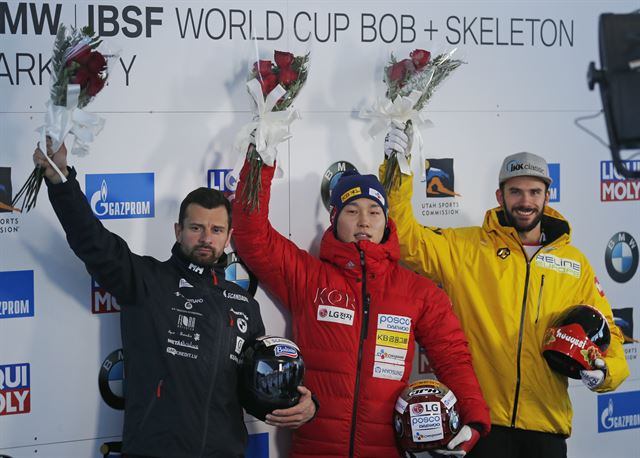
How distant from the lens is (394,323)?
3846 millimetres

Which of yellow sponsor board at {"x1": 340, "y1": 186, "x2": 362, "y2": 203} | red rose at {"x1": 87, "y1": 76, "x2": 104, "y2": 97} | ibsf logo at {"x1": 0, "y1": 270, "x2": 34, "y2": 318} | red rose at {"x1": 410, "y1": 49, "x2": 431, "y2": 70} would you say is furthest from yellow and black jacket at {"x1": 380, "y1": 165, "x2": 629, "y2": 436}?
ibsf logo at {"x1": 0, "y1": 270, "x2": 34, "y2": 318}

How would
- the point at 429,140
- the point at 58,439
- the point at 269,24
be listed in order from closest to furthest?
the point at 58,439 → the point at 269,24 → the point at 429,140

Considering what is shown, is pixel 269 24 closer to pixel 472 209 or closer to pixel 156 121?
pixel 156 121

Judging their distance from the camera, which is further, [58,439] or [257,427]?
[257,427]

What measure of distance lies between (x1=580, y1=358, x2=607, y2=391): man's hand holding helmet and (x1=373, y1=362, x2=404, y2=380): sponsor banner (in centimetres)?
74

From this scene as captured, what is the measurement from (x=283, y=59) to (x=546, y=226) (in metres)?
1.38

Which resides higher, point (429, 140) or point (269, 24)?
point (269, 24)

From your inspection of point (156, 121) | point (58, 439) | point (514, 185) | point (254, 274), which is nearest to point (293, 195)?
point (254, 274)

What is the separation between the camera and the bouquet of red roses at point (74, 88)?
10.4ft

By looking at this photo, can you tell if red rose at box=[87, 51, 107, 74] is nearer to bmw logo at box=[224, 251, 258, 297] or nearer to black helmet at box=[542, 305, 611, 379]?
bmw logo at box=[224, 251, 258, 297]

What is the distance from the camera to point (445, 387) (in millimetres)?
3779

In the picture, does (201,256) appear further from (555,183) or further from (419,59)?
(555,183)

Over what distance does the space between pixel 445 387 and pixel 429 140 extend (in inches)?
46.9

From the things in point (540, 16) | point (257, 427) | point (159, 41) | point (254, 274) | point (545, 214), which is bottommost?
point (257, 427)
